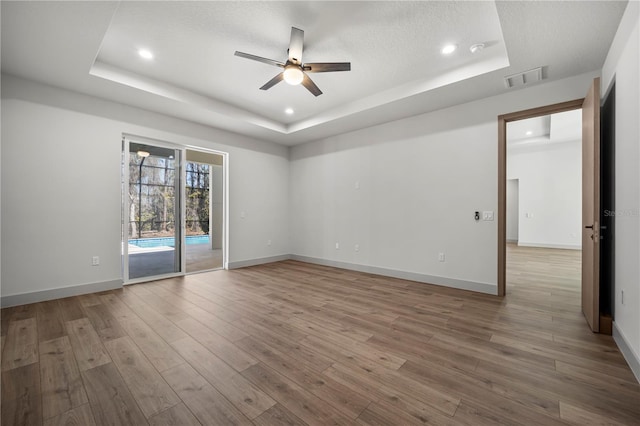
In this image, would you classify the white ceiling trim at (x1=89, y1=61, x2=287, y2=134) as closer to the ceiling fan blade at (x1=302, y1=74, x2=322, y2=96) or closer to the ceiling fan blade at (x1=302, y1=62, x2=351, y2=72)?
the ceiling fan blade at (x1=302, y1=74, x2=322, y2=96)

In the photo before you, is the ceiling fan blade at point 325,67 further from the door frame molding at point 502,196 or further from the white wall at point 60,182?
the white wall at point 60,182

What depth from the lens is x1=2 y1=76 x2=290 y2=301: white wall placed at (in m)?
3.09

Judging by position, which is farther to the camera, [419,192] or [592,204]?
[419,192]

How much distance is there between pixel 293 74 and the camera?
2734 millimetres

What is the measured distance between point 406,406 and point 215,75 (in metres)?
4.06

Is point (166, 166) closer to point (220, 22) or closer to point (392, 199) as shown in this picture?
point (220, 22)

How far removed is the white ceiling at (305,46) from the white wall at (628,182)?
0.29 meters

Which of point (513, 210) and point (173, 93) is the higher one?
point (173, 93)

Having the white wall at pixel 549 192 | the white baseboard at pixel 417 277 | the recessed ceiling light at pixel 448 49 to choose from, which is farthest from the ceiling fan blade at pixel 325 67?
the white wall at pixel 549 192

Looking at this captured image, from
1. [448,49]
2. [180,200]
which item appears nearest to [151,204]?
[180,200]

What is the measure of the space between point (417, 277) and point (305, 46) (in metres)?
3.68

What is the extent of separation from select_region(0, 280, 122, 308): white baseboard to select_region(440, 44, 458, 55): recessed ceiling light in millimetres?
5315

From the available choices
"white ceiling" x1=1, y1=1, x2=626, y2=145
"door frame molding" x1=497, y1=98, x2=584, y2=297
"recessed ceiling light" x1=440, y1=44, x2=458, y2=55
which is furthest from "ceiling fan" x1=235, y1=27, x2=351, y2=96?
"door frame molding" x1=497, y1=98, x2=584, y2=297

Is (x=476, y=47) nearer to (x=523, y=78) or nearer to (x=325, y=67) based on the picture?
(x=523, y=78)
